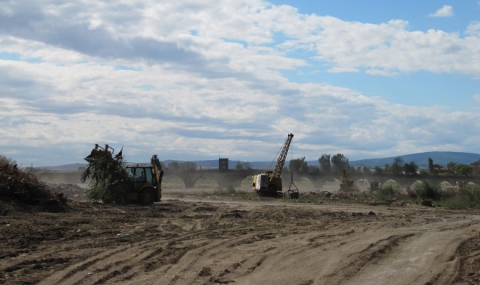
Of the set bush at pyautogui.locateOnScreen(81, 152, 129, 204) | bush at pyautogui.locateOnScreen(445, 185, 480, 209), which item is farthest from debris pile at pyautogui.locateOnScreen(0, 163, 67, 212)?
bush at pyautogui.locateOnScreen(445, 185, 480, 209)

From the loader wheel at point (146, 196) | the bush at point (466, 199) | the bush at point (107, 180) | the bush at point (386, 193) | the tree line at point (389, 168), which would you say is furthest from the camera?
the tree line at point (389, 168)

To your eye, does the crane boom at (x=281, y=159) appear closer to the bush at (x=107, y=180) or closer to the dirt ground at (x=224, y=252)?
the bush at (x=107, y=180)

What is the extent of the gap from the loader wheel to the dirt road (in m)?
9.47

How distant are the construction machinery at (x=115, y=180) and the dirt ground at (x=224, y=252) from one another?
831cm

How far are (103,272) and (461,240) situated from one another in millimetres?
9528

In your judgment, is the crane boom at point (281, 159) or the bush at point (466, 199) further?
the crane boom at point (281, 159)

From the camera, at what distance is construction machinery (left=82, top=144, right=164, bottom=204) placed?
87.0 ft

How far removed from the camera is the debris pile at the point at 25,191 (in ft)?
61.3

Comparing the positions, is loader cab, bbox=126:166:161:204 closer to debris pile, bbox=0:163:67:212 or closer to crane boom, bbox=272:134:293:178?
debris pile, bbox=0:163:67:212

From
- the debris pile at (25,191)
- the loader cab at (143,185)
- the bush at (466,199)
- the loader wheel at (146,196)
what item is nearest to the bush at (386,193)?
the bush at (466,199)

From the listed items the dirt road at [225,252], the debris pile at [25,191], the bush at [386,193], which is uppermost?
the debris pile at [25,191]

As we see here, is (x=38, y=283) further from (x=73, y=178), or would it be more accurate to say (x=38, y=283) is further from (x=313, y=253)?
(x=73, y=178)

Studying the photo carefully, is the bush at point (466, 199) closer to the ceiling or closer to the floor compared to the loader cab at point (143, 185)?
closer to the floor

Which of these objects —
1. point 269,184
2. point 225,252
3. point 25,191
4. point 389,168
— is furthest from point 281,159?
point 389,168
